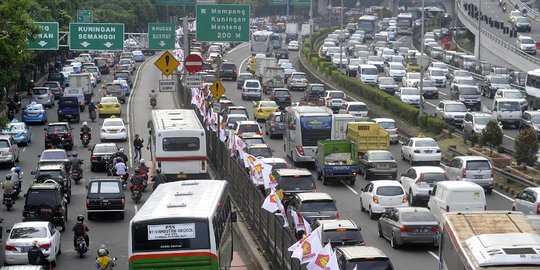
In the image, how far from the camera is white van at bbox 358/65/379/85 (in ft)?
276

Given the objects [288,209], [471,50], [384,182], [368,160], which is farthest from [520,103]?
[471,50]

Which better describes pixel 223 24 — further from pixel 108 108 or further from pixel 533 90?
pixel 533 90

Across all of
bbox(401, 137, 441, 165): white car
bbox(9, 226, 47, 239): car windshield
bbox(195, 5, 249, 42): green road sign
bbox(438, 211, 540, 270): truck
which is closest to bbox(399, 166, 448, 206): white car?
bbox(401, 137, 441, 165): white car

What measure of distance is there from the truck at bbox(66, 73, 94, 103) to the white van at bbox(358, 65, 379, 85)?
2019 cm

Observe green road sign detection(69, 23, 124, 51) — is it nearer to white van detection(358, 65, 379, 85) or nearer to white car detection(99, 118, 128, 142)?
white car detection(99, 118, 128, 142)

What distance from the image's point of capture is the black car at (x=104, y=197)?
37469 mm

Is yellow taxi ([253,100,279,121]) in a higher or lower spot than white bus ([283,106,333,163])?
lower

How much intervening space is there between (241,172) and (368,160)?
10.4 metres

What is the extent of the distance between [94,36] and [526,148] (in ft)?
88.2

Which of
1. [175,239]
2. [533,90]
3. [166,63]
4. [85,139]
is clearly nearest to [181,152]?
[166,63]

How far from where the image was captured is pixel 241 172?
123 feet

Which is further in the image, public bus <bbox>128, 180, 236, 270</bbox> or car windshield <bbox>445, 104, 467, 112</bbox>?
car windshield <bbox>445, 104, 467, 112</bbox>

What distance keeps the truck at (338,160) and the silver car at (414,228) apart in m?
12.4

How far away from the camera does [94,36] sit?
62656 millimetres
